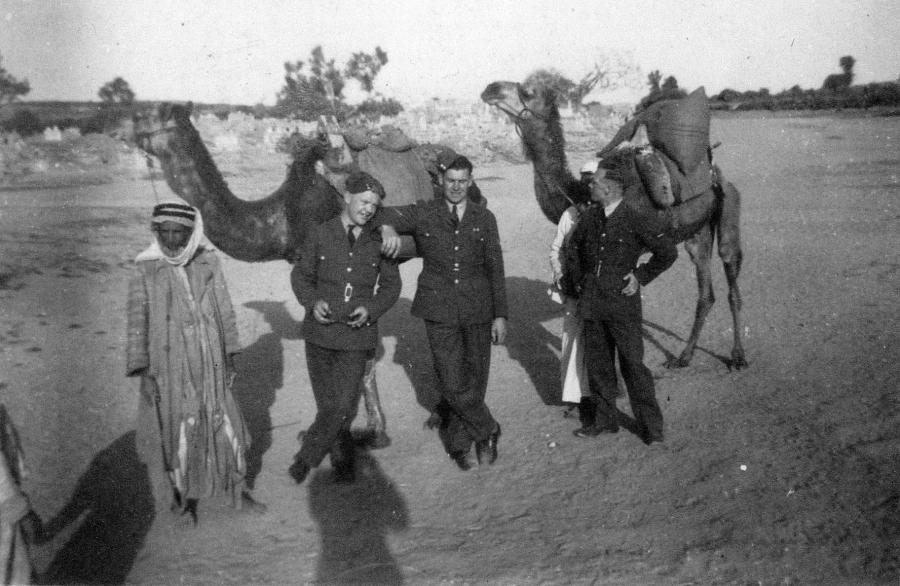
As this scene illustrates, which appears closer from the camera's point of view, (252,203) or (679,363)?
(252,203)

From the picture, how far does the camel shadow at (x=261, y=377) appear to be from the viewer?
523 centimetres

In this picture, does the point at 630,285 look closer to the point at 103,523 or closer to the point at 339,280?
the point at 339,280

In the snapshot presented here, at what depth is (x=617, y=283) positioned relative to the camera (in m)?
4.81

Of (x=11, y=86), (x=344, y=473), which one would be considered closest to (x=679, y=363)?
(x=344, y=473)

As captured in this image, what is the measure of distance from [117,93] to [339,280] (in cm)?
625

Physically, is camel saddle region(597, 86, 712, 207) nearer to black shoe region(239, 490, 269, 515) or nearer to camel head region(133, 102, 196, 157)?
camel head region(133, 102, 196, 157)

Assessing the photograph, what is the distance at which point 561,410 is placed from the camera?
593cm

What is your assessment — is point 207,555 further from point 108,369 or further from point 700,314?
point 700,314

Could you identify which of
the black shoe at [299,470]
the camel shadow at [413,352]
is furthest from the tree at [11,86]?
the camel shadow at [413,352]

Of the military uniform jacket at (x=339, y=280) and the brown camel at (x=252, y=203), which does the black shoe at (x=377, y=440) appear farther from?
the military uniform jacket at (x=339, y=280)

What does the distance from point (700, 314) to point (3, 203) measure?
1080 centimetres

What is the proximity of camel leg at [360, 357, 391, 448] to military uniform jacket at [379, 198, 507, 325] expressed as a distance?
87 cm

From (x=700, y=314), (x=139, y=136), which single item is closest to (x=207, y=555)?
(x=139, y=136)

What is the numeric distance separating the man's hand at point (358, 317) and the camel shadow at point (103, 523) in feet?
5.14
